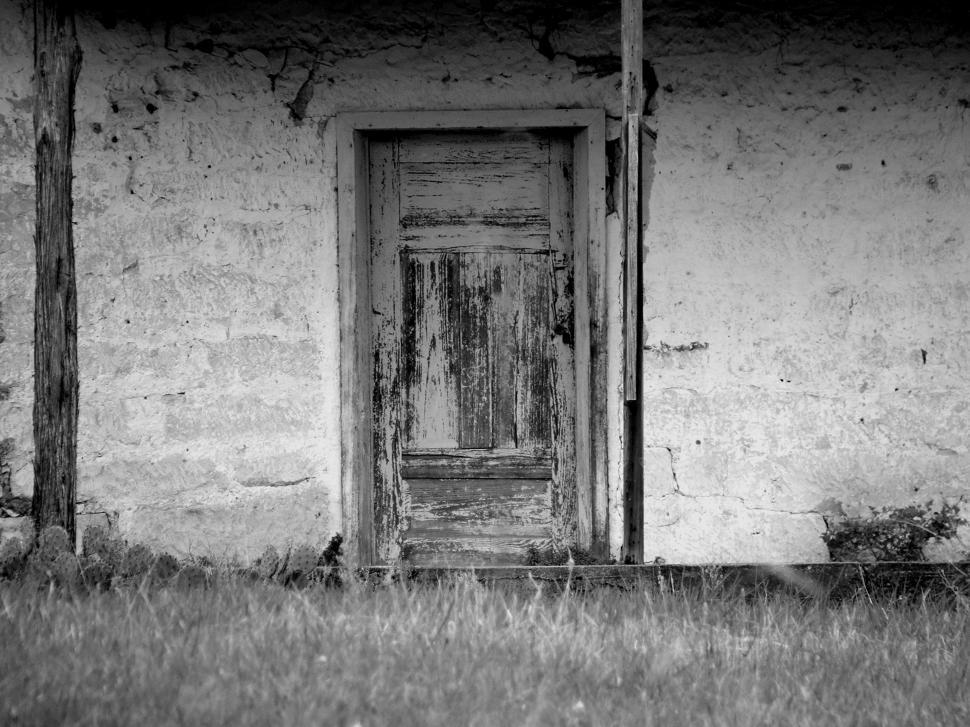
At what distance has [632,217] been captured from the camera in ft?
13.1

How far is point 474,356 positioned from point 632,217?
4.49 feet

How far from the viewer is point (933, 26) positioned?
4.90 metres

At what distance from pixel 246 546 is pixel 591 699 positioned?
8.70ft

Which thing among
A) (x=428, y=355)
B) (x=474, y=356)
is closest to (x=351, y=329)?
(x=428, y=355)

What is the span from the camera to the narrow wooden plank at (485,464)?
508 cm

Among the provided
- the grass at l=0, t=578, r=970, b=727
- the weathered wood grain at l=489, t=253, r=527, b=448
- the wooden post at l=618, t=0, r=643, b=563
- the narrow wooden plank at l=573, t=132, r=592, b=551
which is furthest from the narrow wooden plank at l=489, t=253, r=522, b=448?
the grass at l=0, t=578, r=970, b=727

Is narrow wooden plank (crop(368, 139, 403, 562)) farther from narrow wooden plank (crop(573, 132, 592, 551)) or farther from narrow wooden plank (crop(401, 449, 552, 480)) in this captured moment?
narrow wooden plank (crop(573, 132, 592, 551))

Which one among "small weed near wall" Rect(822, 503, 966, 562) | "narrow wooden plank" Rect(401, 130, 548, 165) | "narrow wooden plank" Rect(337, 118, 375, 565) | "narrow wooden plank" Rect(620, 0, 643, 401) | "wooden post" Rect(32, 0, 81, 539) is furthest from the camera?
"narrow wooden plank" Rect(401, 130, 548, 165)

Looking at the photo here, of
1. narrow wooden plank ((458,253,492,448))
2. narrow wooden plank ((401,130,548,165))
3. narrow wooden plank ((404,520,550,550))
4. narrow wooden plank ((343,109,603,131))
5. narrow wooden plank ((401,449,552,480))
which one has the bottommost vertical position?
narrow wooden plank ((404,520,550,550))

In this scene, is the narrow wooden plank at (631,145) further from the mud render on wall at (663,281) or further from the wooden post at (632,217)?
the mud render on wall at (663,281)

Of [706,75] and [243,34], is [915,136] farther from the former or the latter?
[243,34]

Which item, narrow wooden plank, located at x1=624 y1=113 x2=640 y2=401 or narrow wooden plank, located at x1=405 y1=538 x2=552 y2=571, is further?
narrow wooden plank, located at x1=405 y1=538 x2=552 y2=571

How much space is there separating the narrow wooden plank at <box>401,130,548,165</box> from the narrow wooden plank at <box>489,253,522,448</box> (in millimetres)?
475

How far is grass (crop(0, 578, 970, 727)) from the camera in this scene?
2.50m
